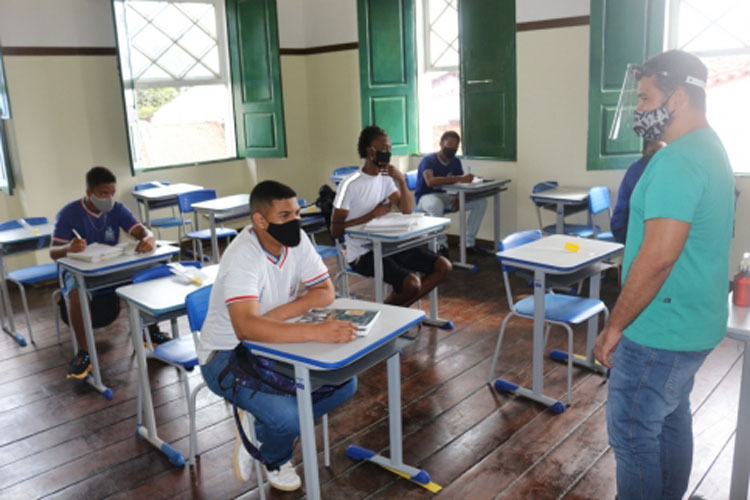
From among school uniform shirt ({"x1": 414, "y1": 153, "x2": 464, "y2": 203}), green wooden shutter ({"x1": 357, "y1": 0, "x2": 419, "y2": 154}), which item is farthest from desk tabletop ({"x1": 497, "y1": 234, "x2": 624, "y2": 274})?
green wooden shutter ({"x1": 357, "y1": 0, "x2": 419, "y2": 154})

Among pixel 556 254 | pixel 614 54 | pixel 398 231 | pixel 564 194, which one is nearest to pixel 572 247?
pixel 556 254

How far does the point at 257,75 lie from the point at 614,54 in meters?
3.44

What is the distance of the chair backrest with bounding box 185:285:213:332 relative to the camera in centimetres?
239

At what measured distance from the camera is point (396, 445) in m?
2.50

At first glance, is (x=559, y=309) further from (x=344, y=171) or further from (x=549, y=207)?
(x=344, y=171)

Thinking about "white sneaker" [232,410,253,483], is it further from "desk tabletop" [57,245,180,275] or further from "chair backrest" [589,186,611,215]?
"chair backrest" [589,186,611,215]

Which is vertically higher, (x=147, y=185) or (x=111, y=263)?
(x=147, y=185)

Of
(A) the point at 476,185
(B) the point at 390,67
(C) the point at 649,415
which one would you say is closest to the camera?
(C) the point at 649,415

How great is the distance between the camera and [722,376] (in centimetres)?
324

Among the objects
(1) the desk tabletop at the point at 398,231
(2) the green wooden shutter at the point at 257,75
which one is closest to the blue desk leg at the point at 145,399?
(1) the desk tabletop at the point at 398,231

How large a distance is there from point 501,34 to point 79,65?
368 cm

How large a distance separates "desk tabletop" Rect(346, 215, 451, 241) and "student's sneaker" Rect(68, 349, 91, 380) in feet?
5.24

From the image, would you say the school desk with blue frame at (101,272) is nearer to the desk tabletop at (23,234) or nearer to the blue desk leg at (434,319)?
the desk tabletop at (23,234)

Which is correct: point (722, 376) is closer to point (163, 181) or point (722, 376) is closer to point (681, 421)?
point (681, 421)
